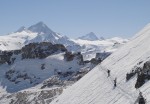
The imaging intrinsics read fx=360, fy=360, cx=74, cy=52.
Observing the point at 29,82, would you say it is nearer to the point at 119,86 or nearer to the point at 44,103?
the point at 44,103

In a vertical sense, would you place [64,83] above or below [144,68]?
below

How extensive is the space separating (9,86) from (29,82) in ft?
35.1

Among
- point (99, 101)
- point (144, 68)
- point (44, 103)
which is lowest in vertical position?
point (44, 103)

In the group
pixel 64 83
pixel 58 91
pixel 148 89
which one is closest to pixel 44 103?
pixel 58 91

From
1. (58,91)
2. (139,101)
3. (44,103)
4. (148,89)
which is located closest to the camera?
(139,101)

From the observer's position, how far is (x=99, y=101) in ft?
180

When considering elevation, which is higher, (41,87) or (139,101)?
(139,101)

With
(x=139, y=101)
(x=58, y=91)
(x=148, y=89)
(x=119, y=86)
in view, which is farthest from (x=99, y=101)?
(x=58, y=91)

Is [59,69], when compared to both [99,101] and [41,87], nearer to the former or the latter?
[41,87]

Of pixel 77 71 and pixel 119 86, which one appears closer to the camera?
pixel 119 86

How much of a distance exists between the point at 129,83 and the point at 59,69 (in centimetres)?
14020

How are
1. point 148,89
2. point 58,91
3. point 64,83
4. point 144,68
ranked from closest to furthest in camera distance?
point 148,89
point 144,68
point 58,91
point 64,83

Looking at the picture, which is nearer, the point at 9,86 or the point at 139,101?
the point at 139,101

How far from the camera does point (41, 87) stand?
17125cm
